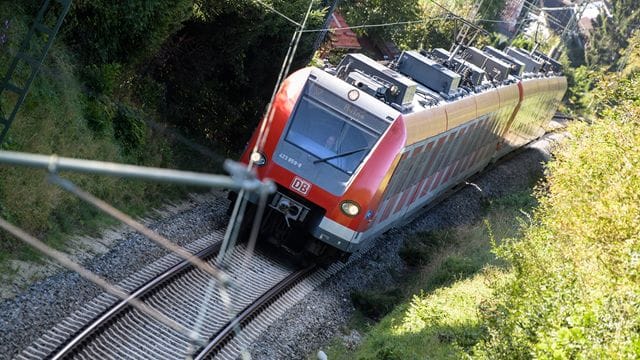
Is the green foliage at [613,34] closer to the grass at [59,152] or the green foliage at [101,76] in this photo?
the grass at [59,152]

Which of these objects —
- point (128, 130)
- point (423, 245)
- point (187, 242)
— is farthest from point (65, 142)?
point (423, 245)

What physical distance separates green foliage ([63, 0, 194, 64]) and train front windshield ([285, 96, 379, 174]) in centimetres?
403

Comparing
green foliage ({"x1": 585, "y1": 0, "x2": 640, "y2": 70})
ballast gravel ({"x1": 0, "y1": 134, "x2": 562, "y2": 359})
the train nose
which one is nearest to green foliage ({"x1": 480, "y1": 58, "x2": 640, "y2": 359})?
ballast gravel ({"x1": 0, "y1": 134, "x2": 562, "y2": 359})

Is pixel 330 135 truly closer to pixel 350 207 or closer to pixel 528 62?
pixel 350 207

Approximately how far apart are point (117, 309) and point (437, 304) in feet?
20.3

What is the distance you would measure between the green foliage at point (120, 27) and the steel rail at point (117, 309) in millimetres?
4990

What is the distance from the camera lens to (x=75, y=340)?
1056cm

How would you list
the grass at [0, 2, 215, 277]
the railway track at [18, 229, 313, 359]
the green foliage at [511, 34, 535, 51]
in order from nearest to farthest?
the railway track at [18, 229, 313, 359], the grass at [0, 2, 215, 277], the green foliage at [511, 34, 535, 51]

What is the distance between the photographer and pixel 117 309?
38.5 feet

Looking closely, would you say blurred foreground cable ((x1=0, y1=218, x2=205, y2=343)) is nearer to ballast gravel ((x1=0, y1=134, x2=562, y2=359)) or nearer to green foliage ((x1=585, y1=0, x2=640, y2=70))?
ballast gravel ((x1=0, y1=134, x2=562, y2=359))

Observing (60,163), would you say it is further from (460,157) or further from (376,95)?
(460,157)

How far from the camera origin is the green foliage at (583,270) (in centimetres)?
961

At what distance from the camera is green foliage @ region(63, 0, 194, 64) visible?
17.3 m

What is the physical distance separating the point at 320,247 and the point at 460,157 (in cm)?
825
